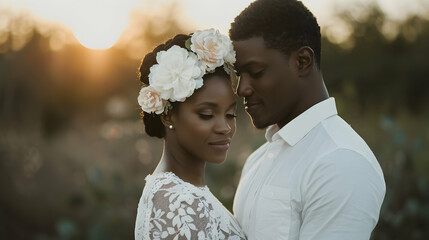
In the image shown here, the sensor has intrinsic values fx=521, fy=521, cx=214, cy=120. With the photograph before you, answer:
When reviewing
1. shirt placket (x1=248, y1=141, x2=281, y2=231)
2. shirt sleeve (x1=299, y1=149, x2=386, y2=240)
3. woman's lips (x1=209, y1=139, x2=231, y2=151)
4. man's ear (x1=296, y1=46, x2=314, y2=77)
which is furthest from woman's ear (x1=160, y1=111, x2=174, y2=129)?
shirt sleeve (x1=299, y1=149, x2=386, y2=240)

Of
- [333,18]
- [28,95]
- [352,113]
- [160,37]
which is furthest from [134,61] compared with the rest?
[352,113]

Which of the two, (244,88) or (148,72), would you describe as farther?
(148,72)

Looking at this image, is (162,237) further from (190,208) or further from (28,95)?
(28,95)

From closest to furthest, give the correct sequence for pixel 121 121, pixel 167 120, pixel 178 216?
pixel 178 216, pixel 167 120, pixel 121 121

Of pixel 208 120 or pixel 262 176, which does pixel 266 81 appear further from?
pixel 262 176

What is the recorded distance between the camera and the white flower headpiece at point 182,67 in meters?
3.21

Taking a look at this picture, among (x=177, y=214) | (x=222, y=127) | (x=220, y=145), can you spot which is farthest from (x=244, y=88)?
(x=177, y=214)

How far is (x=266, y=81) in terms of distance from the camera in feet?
10.5

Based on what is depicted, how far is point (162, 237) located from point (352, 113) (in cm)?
407

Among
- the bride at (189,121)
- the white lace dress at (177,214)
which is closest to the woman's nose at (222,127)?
the bride at (189,121)

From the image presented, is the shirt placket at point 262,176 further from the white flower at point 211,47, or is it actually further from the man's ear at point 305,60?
the white flower at point 211,47

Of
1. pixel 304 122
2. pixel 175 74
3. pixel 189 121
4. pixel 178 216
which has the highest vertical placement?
pixel 175 74

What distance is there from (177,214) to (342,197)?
0.94 m

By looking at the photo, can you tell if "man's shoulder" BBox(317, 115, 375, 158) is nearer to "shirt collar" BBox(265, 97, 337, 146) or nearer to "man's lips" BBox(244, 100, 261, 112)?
A: "shirt collar" BBox(265, 97, 337, 146)
